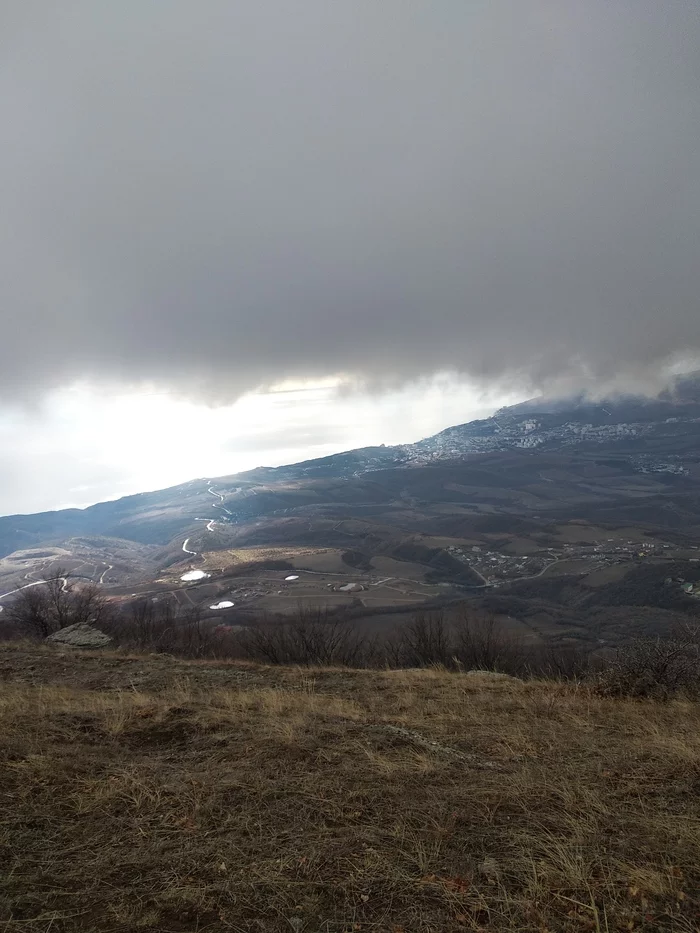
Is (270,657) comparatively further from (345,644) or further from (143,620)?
(143,620)

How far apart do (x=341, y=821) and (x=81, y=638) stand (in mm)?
25584

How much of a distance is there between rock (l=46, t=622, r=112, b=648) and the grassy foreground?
17407mm

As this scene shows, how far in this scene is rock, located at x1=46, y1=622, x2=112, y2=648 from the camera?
2531 centimetres

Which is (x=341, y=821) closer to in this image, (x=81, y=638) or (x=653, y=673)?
(x=653, y=673)

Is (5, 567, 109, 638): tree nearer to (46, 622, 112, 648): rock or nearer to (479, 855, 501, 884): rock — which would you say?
(46, 622, 112, 648): rock

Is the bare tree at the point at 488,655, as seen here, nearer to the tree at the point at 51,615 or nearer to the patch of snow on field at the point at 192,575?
the tree at the point at 51,615

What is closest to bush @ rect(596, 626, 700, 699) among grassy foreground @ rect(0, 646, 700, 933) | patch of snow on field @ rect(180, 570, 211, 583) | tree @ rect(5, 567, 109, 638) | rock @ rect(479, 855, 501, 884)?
grassy foreground @ rect(0, 646, 700, 933)

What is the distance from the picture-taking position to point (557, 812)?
5.45 m

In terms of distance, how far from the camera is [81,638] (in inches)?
1019

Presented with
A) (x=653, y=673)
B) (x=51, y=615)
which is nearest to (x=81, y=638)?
(x=51, y=615)

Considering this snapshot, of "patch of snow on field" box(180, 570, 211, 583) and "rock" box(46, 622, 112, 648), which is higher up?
"rock" box(46, 622, 112, 648)

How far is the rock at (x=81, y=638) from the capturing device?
25312 mm

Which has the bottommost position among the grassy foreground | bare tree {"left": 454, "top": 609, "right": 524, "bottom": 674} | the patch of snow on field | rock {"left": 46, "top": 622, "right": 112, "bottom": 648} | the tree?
the patch of snow on field

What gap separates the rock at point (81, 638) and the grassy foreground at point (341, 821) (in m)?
17.4
